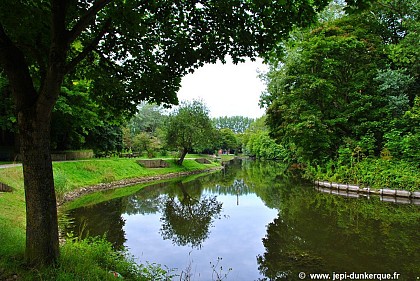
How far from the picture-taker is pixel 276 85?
26609 mm

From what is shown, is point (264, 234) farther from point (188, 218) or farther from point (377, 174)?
point (377, 174)

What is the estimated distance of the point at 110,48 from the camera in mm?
5469

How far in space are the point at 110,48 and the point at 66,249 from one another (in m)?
4.12

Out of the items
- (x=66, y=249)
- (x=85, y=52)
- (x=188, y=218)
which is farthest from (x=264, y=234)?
(x=85, y=52)

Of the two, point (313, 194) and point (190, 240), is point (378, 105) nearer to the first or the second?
point (313, 194)

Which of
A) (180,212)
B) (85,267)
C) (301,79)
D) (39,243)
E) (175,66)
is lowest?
(180,212)

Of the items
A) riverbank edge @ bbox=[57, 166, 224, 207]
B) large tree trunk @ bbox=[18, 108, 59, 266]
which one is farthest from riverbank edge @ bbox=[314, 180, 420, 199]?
large tree trunk @ bbox=[18, 108, 59, 266]

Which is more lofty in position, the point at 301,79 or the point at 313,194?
the point at 301,79

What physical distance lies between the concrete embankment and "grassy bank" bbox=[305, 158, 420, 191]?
43cm

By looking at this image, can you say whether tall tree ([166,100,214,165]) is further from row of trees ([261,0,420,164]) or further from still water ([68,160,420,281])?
still water ([68,160,420,281])

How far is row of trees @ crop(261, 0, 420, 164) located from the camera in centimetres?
1983

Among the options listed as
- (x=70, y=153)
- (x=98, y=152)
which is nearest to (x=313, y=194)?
(x=70, y=153)

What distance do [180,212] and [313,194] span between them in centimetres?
952

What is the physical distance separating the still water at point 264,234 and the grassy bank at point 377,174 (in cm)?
267
